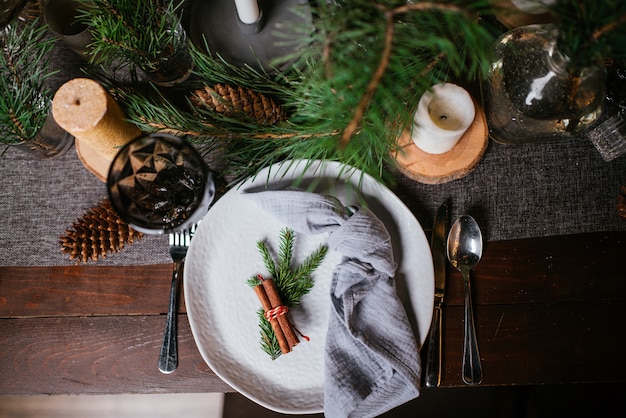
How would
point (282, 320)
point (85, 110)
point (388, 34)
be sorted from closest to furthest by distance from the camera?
point (388, 34), point (85, 110), point (282, 320)

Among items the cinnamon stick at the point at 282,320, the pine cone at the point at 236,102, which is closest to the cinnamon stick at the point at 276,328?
the cinnamon stick at the point at 282,320

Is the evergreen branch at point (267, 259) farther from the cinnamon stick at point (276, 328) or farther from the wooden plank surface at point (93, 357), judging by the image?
the wooden plank surface at point (93, 357)

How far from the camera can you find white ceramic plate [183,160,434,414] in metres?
0.71

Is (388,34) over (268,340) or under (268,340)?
over

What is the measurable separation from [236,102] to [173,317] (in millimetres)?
339

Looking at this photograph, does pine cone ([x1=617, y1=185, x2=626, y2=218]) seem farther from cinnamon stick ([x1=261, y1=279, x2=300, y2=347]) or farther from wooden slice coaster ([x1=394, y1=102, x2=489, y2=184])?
cinnamon stick ([x1=261, y1=279, x2=300, y2=347])

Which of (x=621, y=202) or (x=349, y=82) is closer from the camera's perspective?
(x=349, y=82)

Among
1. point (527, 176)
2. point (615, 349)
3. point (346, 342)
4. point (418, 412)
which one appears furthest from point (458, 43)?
point (418, 412)

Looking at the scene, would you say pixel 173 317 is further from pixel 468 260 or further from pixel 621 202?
pixel 621 202

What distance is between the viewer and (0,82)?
69 cm

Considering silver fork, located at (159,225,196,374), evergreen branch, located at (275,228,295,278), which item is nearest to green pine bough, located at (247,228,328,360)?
evergreen branch, located at (275,228,295,278)

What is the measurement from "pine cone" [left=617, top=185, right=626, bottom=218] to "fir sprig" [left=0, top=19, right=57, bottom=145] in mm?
846

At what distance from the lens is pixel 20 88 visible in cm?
71

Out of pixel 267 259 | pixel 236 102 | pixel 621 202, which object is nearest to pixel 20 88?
pixel 236 102
